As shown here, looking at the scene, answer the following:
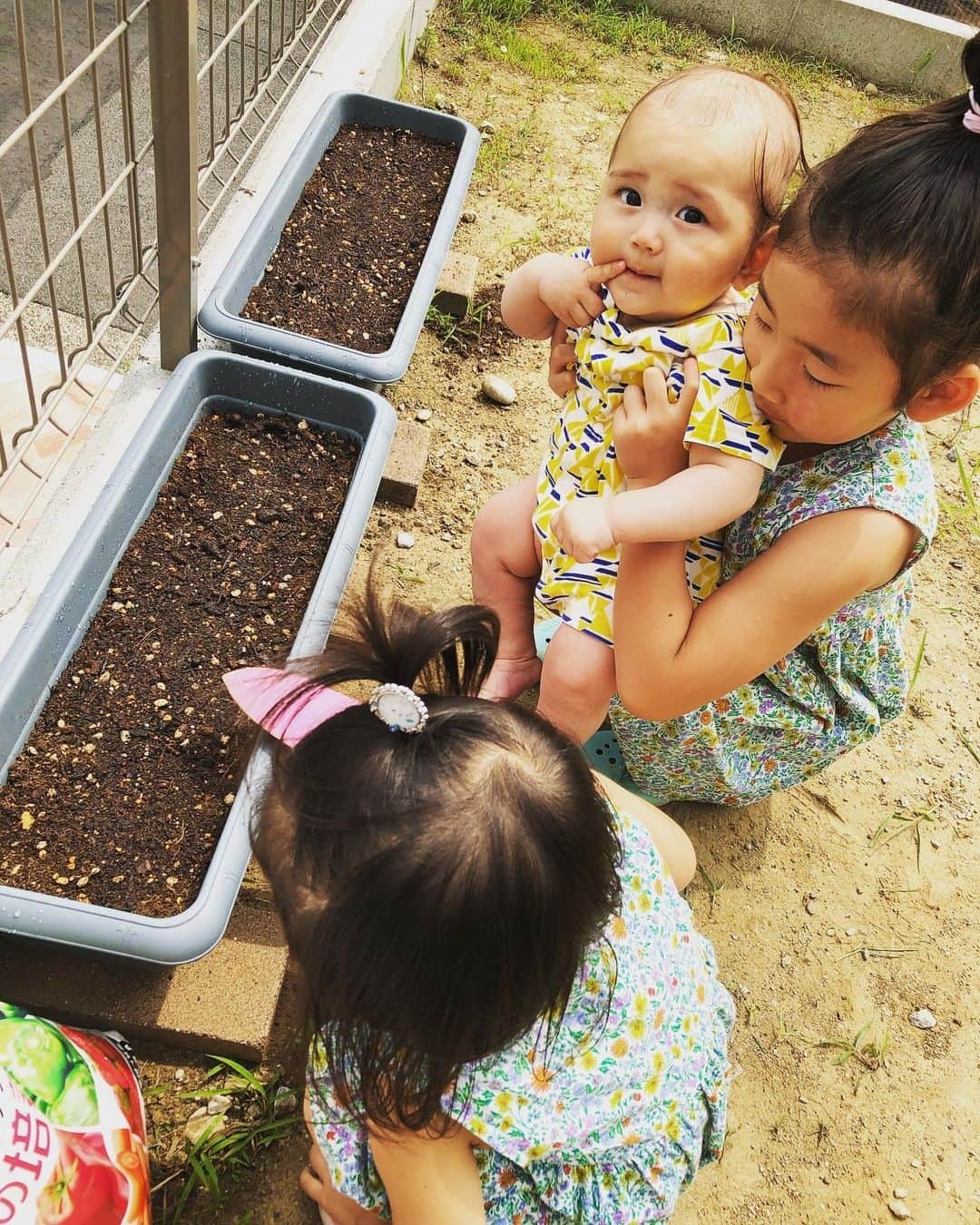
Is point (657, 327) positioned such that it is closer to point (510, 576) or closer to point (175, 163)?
point (510, 576)

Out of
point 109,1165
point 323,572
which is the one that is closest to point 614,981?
point 109,1165

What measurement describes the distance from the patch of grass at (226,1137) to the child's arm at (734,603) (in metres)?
0.85

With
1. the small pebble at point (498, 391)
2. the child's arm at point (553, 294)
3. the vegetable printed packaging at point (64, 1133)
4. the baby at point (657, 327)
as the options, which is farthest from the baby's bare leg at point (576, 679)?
the small pebble at point (498, 391)

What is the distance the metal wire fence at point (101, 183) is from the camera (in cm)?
180

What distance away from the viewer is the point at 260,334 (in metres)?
2.30

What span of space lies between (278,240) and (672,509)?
5.48 ft

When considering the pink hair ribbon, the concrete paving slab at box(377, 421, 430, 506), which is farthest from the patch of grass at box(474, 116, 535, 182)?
the pink hair ribbon

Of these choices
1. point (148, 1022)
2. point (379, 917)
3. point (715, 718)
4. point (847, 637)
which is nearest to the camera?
point (379, 917)

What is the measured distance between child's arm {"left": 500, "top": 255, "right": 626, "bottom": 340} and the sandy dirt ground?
0.72 metres

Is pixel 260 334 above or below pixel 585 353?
below

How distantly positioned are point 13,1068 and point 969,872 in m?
1.88

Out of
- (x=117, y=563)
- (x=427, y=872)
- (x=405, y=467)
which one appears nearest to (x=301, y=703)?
(x=427, y=872)

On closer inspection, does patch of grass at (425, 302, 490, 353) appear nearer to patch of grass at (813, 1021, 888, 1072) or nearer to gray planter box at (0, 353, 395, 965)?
gray planter box at (0, 353, 395, 965)

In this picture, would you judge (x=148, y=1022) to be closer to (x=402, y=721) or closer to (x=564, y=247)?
(x=402, y=721)
